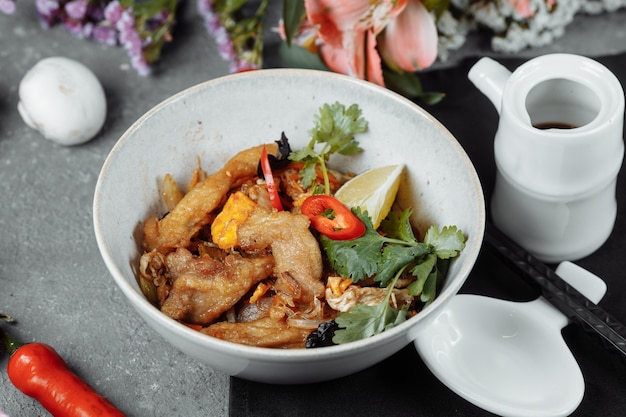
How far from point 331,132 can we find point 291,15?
0.73 metres

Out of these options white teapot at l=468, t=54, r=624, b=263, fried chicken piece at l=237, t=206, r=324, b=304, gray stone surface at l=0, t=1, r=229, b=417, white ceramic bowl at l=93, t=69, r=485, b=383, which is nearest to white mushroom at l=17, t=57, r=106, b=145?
gray stone surface at l=0, t=1, r=229, b=417

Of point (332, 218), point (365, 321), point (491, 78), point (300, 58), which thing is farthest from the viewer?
point (300, 58)

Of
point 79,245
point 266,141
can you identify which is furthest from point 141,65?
point 266,141

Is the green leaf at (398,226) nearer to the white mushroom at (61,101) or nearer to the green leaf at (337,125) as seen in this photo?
the green leaf at (337,125)

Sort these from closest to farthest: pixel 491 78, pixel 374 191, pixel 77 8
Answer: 1. pixel 374 191
2. pixel 491 78
3. pixel 77 8

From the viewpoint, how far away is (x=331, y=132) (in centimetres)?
278

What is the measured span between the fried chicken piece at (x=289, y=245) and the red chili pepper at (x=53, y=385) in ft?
2.21

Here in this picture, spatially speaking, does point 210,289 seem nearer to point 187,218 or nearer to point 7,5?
point 187,218

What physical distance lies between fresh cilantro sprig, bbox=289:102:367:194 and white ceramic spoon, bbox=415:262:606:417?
2.10ft

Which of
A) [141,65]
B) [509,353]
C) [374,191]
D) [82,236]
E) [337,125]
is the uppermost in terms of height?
[337,125]

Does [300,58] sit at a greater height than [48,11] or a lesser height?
lesser

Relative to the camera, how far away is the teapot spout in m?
2.87

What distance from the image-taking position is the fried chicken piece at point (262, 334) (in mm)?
2332

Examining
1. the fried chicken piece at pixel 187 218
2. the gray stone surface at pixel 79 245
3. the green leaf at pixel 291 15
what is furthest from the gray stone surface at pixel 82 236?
the green leaf at pixel 291 15
